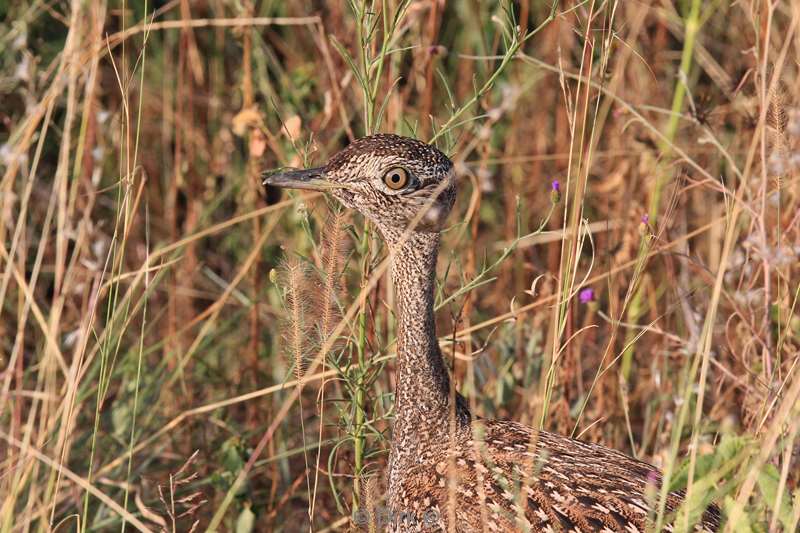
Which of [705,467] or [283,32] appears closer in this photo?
[705,467]

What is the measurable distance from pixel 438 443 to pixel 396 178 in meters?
0.64

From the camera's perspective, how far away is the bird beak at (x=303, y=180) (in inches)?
98.0

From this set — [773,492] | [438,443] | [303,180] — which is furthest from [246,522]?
[773,492]

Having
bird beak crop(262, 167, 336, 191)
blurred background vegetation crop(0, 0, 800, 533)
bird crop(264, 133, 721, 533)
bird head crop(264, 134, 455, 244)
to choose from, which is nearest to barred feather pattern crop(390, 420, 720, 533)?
bird crop(264, 133, 721, 533)

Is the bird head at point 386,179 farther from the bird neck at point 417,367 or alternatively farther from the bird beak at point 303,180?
the bird neck at point 417,367

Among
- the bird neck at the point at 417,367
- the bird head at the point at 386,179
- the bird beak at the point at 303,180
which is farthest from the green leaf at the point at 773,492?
the bird beak at the point at 303,180

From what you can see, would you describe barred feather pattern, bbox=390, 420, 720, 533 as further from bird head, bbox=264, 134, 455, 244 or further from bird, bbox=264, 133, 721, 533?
bird head, bbox=264, 134, 455, 244

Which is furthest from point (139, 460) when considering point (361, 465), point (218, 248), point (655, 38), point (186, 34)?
point (655, 38)

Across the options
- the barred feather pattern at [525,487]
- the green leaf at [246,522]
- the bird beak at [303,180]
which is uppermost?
the bird beak at [303,180]

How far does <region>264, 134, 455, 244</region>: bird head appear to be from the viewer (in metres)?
2.49

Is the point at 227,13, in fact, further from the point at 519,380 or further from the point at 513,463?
the point at 513,463

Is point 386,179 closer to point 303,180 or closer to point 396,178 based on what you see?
point 396,178

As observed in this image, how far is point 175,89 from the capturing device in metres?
4.91

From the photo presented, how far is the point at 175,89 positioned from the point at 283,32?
542mm
